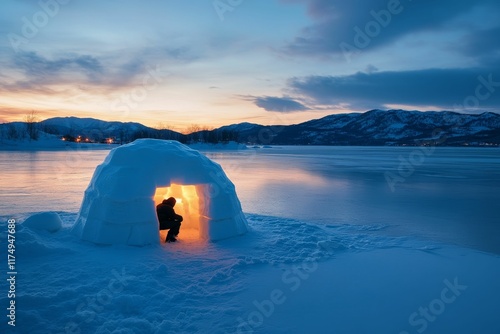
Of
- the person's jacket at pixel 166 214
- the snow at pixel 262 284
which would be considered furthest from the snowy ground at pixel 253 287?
the person's jacket at pixel 166 214

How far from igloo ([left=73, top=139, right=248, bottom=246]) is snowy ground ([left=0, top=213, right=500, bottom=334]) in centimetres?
31

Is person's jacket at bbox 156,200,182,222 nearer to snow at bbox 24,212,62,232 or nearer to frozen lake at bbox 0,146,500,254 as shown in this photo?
snow at bbox 24,212,62,232

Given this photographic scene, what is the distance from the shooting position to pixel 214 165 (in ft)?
24.4

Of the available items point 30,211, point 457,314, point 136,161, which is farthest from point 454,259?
point 30,211

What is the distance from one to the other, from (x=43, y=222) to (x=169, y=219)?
260 centimetres

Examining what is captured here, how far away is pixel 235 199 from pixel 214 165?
0.94 metres

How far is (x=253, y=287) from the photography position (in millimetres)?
4656

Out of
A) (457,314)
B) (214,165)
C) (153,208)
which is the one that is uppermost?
(214,165)

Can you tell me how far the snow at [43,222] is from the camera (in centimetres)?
662

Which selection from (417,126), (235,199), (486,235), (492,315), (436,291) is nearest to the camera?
(492,315)

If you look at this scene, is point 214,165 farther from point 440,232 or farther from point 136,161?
point 440,232

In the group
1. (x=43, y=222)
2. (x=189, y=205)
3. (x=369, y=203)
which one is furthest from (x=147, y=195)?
(x=369, y=203)

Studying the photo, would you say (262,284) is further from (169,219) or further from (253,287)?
(169,219)

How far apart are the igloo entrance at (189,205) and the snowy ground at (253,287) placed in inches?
20.3
